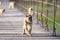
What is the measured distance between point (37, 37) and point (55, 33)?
960 mm

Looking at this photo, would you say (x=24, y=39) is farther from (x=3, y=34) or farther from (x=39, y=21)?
(x=39, y=21)

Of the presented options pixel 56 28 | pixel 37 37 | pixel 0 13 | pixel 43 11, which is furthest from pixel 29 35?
pixel 0 13

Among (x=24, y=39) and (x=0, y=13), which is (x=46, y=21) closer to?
(x=24, y=39)

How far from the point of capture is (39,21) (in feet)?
61.0

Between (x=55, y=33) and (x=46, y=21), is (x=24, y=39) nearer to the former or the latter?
(x=55, y=33)

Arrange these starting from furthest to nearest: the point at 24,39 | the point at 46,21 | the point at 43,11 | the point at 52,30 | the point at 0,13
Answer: the point at 0,13
the point at 43,11
the point at 46,21
the point at 52,30
the point at 24,39

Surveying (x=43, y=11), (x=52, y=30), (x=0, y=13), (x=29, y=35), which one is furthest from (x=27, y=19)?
(x=0, y=13)

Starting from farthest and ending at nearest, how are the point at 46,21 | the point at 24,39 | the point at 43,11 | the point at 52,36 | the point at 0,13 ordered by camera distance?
the point at 0,13, the point at 43,11, the point at 46,21, the point at 52,36, the point at 24,39

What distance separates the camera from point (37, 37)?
44.4 ft

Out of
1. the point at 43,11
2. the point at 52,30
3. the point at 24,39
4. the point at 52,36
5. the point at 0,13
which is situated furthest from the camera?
the point at 0,13

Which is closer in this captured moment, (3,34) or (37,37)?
(37,37)

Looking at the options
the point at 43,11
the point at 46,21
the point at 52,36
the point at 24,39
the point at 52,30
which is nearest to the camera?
A: the point at 24,39

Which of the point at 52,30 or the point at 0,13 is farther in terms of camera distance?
the point at 0,13

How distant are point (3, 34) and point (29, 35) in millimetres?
1243
